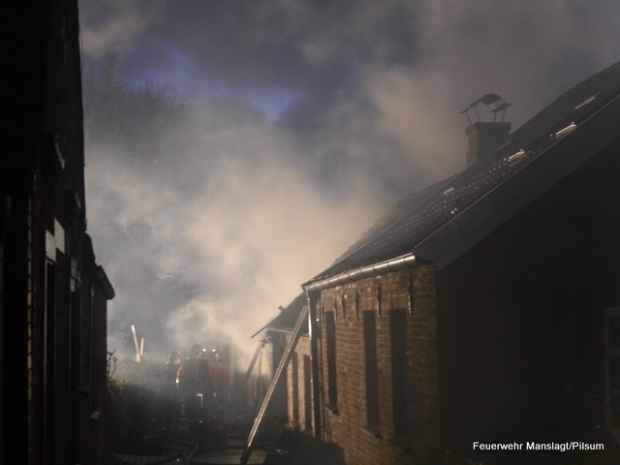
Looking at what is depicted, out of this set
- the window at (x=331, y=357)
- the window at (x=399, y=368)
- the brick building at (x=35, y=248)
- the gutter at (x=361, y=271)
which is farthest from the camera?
the window at (x=331, y=357)

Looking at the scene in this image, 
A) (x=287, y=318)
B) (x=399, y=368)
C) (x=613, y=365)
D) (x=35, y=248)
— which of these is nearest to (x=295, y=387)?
(x=287, y=318)

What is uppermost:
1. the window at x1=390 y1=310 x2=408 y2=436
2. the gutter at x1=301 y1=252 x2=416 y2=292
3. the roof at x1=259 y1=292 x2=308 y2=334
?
the gutter at x1=301 y1=252 x2=416 y2=292

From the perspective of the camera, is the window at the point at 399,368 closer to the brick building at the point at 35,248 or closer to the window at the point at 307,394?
the brick building at the point at 35,248

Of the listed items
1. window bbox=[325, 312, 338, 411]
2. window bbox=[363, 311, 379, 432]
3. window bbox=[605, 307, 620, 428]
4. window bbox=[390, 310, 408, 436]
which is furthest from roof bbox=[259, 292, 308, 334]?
window bbox=[605, 307, 620, 428]

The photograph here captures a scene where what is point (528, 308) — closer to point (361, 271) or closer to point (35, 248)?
point (361, 271)

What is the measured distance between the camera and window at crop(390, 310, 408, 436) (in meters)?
10.2

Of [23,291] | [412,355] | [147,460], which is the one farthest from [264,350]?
[23,291]

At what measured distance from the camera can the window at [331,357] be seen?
14.5 metres

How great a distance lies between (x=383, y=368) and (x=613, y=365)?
3.40 m

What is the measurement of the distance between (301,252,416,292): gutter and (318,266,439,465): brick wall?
0.17 metres

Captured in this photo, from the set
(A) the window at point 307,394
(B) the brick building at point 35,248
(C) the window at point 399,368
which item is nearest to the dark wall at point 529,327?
(C) the window at point 399,368

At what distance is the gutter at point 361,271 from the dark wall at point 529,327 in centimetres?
63

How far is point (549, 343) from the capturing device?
8273 mm

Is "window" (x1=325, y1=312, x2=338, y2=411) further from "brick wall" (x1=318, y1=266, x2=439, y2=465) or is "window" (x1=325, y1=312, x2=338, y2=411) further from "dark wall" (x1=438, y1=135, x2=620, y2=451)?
"dark wall" (x1=438, y1=135, x2=620, y2=451)
